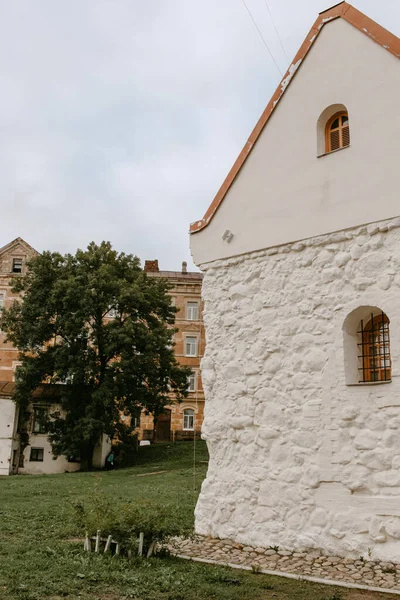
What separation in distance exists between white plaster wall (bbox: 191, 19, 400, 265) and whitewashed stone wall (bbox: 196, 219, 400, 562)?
1.01 feet

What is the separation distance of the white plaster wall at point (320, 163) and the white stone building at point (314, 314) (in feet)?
0.07

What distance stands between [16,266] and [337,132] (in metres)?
36.0

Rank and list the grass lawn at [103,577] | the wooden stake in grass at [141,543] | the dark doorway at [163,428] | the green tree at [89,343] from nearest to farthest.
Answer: the grass lawn at [103,577], the wooden stake in grass at [141,543], the green tree at [89,343], the dark doorway at [163,428]

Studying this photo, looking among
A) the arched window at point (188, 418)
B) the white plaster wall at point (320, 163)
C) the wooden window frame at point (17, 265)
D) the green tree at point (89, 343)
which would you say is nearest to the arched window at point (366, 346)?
the white plaster wall at point (320, 163)

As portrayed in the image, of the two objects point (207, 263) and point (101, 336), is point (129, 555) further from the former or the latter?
point (101, 336)

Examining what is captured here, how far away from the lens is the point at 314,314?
8328mm

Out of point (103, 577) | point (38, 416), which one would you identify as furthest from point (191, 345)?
point (103, 577)

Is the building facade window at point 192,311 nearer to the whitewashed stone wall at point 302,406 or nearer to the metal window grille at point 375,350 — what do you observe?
the whitewashed stone wall at point 302,406

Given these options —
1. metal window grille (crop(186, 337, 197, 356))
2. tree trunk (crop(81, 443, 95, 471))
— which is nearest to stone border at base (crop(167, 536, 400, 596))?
tree trunk (crop(81, 443, 95, 471))

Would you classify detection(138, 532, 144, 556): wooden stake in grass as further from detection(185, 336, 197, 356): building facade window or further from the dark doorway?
detection(185, 336, 197, 356): building facade window

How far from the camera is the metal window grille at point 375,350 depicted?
7.89m

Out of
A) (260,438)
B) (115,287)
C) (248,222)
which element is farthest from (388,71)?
(115,287)

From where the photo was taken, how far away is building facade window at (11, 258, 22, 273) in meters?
41.3

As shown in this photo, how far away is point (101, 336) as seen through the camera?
27.2 m
